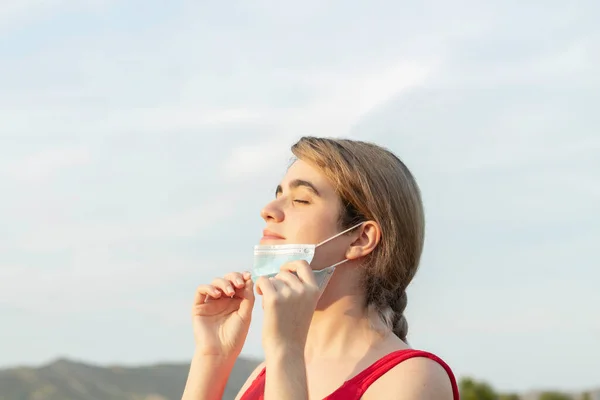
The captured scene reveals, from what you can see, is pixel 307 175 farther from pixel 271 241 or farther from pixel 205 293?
pixel 205 293

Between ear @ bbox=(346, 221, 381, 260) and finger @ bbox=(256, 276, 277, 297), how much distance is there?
579mm

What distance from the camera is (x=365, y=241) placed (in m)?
4.39

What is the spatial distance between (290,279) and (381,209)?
2.34ft

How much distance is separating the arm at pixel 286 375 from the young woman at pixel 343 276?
276mm

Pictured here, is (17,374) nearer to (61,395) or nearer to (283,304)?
(61,395)

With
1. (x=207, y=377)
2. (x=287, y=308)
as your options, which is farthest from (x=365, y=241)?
(x=207, y=377)

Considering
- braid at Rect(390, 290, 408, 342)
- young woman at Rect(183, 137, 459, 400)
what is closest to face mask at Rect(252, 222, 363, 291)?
young woman at Rect(183, 137, 459, 400)

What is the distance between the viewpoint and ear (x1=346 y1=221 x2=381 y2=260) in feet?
14.3

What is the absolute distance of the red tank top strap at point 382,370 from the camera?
156 inches

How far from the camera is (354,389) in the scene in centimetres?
400

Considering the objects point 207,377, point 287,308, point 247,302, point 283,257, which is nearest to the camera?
point 287,308

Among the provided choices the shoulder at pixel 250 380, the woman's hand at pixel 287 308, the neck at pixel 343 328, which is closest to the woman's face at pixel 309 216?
the neck at pixel 343 328

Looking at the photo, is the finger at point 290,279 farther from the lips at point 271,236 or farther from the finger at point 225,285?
the finger at point 225,285

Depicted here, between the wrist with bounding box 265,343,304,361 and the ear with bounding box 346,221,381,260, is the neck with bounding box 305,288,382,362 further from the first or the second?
the wrist with bounding box 265,343,304,361
